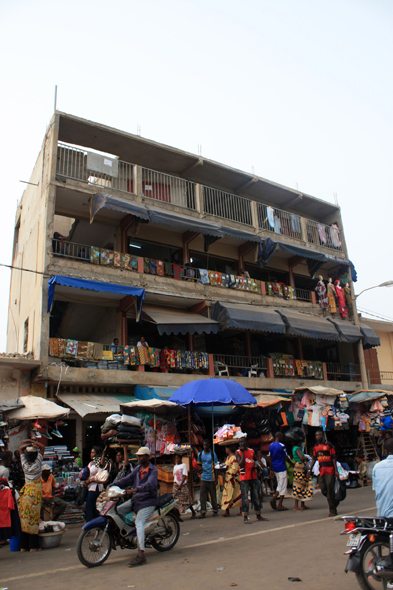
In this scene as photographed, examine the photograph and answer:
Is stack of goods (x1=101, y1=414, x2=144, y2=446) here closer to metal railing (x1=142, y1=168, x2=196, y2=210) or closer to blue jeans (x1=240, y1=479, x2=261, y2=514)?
blue jeans (x1=240, y1=479, x2=261, y2=514)

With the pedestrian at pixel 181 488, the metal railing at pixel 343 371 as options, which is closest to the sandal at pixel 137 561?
the pedestrian at pixel 181 488

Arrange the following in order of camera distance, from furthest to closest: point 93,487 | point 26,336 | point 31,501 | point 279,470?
1. point 26,336
2. point 279,470
3. point 93,487
4. point 31,501

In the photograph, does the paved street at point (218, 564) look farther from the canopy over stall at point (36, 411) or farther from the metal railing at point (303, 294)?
the metal railing at point (303, 294)

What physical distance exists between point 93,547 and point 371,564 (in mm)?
3472

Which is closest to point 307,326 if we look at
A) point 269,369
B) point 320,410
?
point 269,369

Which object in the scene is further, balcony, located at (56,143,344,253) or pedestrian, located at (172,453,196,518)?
balcony, located at (56,143,344,253)

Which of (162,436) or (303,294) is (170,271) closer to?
(162,436)

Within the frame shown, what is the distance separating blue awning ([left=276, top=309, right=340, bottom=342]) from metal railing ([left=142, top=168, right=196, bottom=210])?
595 cm

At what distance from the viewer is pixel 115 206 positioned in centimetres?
1573

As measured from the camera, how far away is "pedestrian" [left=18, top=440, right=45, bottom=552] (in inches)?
298

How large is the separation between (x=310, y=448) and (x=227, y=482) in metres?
9.04

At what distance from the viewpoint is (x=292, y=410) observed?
15.4 metres

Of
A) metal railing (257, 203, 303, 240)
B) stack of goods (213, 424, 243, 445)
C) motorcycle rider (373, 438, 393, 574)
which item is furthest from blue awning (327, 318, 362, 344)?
motorcycle rider (373, 438, 393, 574)

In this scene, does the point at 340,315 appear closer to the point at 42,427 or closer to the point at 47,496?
the point at 42,427
